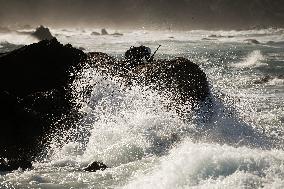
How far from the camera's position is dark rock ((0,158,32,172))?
34.3ft

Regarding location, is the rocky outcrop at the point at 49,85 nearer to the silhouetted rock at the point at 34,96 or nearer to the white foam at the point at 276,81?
the silhouetted rock at the point at 34,96

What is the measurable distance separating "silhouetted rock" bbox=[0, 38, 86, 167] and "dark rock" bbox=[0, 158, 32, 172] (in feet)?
0.70

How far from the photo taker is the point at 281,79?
25.7m

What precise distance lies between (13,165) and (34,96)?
2883mm

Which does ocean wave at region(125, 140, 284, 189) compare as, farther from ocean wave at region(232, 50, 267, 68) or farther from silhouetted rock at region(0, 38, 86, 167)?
ocean wave at region(232, 50, 267, 68)

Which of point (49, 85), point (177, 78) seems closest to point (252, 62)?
point (177, 78)

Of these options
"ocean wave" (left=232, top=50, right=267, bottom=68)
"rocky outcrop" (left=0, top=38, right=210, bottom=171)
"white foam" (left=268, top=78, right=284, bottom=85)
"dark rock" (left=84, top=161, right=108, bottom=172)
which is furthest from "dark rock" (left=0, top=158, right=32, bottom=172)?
"ocean wave" (left=232, top=50, right=267, bottom=68)

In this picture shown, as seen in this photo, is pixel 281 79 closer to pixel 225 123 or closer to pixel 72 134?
pixel 225 123

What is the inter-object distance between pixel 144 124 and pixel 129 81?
178cm

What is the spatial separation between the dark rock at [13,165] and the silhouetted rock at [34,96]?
0.21 meters

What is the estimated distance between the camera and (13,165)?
10602 millimetres

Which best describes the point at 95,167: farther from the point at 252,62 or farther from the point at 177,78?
the point at 252,62

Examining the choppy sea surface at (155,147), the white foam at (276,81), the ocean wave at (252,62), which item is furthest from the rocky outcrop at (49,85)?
the ocean wave at (252,62)

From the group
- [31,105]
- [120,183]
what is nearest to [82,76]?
[31,105]
